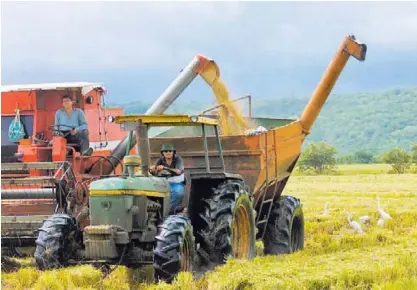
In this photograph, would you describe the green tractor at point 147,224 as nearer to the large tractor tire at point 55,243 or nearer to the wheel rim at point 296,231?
the large tractor tire at point 55,243

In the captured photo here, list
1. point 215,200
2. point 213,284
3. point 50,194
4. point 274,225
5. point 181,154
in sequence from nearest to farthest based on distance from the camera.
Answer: point 213,284, point 215,200, point 50,194, point 181,154, point 274,225

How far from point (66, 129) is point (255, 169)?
3287 mm

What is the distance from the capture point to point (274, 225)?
14.1 metres

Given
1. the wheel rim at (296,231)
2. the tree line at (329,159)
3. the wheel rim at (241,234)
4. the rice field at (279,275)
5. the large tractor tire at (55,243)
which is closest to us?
the rice field at (279,275)

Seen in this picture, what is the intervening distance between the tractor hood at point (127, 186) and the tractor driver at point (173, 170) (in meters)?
0.58

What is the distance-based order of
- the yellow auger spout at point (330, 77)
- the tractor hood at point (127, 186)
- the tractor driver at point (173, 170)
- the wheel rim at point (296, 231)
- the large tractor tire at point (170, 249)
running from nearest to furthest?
the large tractor tire at point (170, 249)
the tractor hood at point (127, 186)
the tractor driver at point (173, 170)
the wheel rim at point (296, 231)
the yellow auger spout at point (330, 77)

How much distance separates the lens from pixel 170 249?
30.9 feet

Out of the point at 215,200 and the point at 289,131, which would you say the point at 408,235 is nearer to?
the point at 289,131

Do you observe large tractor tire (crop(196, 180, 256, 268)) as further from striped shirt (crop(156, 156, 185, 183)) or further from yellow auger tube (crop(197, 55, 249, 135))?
yellow auger tube (crop(197, 55, 249, 135))

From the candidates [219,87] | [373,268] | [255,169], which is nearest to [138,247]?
[373,268]

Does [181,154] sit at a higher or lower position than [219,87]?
lower

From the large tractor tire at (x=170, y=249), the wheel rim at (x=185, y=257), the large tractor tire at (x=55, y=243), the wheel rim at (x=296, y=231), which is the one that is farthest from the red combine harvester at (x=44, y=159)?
the wheel rim at (x=296, y=231)

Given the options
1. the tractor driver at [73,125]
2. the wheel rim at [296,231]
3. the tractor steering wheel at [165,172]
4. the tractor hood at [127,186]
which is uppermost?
the tractor driver at [73,125]

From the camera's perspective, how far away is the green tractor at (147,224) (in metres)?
9.66
